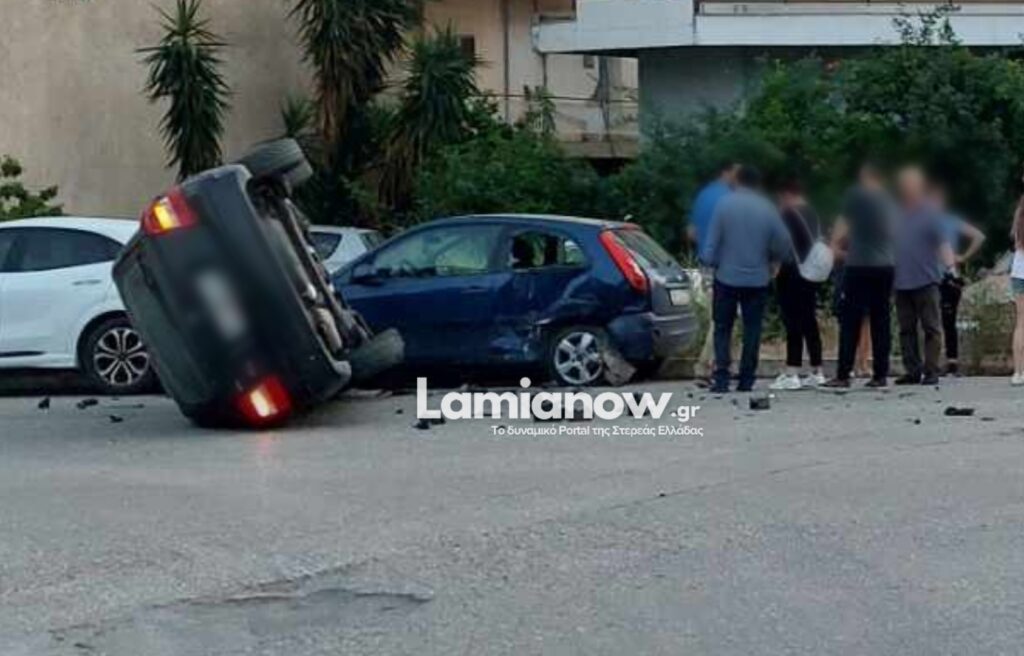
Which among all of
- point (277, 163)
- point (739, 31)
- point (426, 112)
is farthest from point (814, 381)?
point (426, 112)

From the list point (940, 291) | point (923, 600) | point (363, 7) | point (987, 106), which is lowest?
point (923, 600)

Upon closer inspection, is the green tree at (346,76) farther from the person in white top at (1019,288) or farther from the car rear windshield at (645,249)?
the person in white top at (1019,288)

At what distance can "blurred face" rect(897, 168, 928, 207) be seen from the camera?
14.7 metres

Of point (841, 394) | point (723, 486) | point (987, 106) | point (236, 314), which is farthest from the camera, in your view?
point (987, 106)

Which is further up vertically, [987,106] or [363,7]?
[363,7]

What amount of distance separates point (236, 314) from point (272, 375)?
0.45 metres

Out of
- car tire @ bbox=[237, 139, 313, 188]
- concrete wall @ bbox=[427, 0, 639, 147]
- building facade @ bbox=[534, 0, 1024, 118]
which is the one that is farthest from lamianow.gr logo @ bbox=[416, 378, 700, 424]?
concrete wall @ bbox=[427, 0, 639, 147]

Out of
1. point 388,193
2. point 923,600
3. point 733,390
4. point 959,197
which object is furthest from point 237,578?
point 388,193

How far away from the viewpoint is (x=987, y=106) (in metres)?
19.6

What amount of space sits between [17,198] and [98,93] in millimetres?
3115

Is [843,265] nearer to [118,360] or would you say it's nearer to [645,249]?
[645,249]

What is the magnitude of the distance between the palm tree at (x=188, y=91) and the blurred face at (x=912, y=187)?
12797 mm

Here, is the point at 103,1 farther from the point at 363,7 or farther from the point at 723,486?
A: the point at 723,486

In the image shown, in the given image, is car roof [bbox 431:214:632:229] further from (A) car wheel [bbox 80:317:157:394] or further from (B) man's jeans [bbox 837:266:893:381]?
(A) car wheel [bbox 80:317:157:394]
